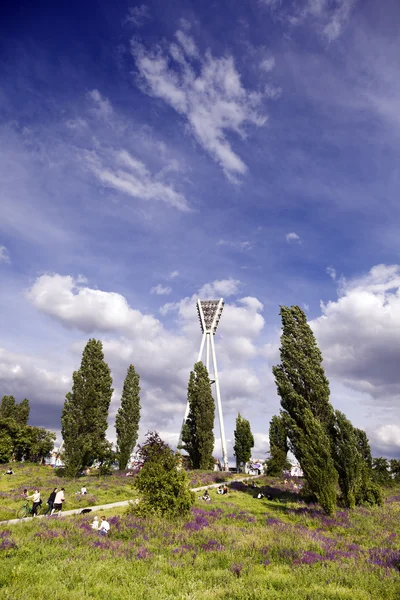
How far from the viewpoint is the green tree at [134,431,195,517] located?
18719 millimetres

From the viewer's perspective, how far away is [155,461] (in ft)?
67.5

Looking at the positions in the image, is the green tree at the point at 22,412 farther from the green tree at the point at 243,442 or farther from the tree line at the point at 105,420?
the green tree at the point at 243,442

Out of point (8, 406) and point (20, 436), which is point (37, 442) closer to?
point (20, 436)

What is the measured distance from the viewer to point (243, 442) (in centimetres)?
6206

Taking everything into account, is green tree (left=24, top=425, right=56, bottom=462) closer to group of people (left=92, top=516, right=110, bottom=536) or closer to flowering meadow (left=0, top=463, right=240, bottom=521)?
flowering meadow (left=0, top=463, right=240, bottom=521)

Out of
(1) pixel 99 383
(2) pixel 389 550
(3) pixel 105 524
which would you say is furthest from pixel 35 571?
(1) pixel 99 383

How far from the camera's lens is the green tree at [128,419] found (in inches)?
1891

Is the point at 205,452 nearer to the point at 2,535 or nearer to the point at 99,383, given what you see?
the point at 99,383

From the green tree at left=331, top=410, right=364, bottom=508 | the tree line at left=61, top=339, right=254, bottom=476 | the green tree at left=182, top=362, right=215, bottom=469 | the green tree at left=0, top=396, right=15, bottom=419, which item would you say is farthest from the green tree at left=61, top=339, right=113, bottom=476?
the green tree at left=0, top=396, right=15, bottom=419

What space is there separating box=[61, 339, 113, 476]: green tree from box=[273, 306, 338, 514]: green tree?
23.3m

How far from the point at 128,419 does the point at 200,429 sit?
36.4 ft

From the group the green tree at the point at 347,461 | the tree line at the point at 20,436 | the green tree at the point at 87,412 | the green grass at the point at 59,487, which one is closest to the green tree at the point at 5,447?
the tree line at the point at 20,436

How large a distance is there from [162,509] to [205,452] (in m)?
35.3

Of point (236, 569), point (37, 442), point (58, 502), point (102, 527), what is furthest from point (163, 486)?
point (37, 442)
